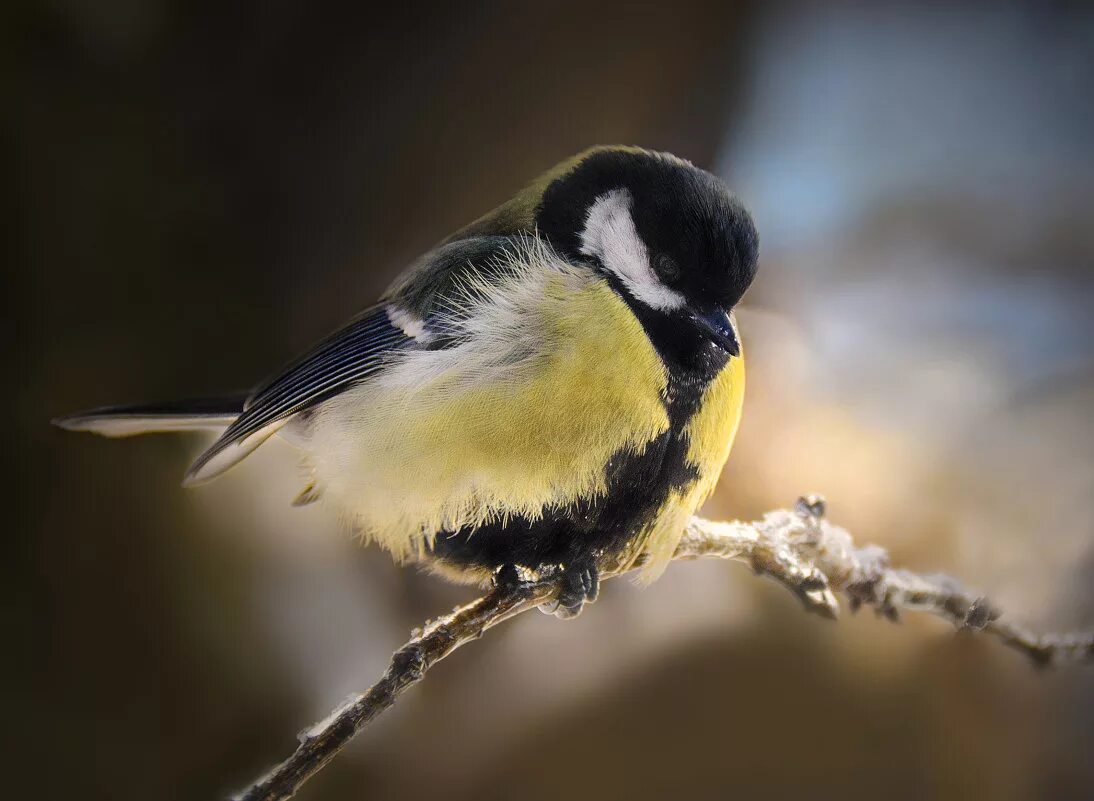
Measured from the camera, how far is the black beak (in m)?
0.57

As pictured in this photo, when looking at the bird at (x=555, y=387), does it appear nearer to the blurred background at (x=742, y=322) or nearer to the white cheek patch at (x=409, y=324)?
the white cheek patch at (x=409, y=324)

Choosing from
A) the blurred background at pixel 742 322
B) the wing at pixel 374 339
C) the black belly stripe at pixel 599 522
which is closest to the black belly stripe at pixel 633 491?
the black belly stripe at pixel 599 522

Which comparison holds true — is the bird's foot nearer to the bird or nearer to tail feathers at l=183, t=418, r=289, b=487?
the bird

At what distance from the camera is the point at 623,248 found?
62 centimetres

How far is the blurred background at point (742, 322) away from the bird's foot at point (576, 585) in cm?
26

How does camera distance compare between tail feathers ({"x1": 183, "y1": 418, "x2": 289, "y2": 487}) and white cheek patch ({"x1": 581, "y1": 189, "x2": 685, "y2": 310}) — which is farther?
tail feathers ({"x1": 183, "y1": 418, "x2": 289, "y2": 487})

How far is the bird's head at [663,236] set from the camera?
0.58 metres

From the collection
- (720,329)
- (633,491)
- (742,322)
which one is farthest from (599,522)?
(742,322)

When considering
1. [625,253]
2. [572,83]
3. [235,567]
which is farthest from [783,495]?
[235,567]

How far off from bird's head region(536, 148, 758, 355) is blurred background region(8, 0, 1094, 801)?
0.94ft

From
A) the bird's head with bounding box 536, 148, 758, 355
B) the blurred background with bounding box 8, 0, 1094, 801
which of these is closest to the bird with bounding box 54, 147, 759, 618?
the bird's head with bounding box 536, 148, 758, 355

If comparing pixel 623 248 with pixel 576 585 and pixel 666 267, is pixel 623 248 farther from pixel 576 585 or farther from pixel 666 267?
pixel 576 585

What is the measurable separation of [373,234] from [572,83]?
0.30m

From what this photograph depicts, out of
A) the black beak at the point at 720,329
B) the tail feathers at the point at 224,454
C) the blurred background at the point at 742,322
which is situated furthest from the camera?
the blurred background at the point at 742,322
